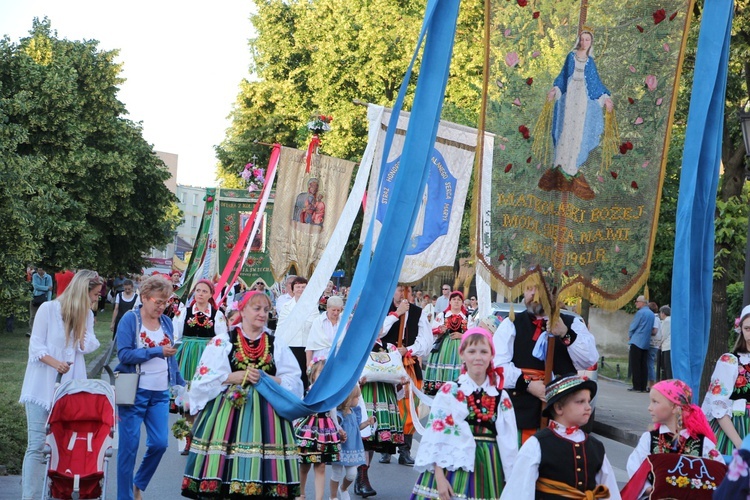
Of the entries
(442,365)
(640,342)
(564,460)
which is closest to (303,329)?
(442,365)

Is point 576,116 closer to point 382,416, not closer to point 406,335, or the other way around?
point 382,416

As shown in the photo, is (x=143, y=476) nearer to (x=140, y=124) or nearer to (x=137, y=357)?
(x=137, y=357)

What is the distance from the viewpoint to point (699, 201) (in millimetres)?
6559

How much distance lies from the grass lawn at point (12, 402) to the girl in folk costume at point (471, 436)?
517 cm

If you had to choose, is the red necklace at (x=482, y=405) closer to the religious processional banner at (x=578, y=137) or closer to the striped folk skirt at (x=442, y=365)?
the religious processional banner at (x=578, y=137)

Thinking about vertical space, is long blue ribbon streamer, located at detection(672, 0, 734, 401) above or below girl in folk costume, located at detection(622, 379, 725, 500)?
above

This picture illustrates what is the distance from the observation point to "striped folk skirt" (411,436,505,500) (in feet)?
21.0

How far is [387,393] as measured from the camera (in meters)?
10.8

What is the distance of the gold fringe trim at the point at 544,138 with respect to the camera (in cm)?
680

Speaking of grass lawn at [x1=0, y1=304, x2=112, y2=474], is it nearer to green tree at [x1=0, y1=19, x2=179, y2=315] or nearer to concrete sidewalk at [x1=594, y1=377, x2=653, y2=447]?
green tree at [x1=0, y1=19, x2=179, y2=315]

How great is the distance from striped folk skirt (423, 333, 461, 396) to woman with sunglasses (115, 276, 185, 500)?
6.25 m

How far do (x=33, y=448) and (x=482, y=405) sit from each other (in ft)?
10.9

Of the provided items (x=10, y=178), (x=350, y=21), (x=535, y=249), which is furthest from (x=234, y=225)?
(x=350, y=21)

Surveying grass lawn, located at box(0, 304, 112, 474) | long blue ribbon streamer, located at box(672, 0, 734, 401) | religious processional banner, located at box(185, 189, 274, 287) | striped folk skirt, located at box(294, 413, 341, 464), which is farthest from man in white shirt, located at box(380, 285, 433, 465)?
religious processional banner, located at box(185, 189, 274, 287)
